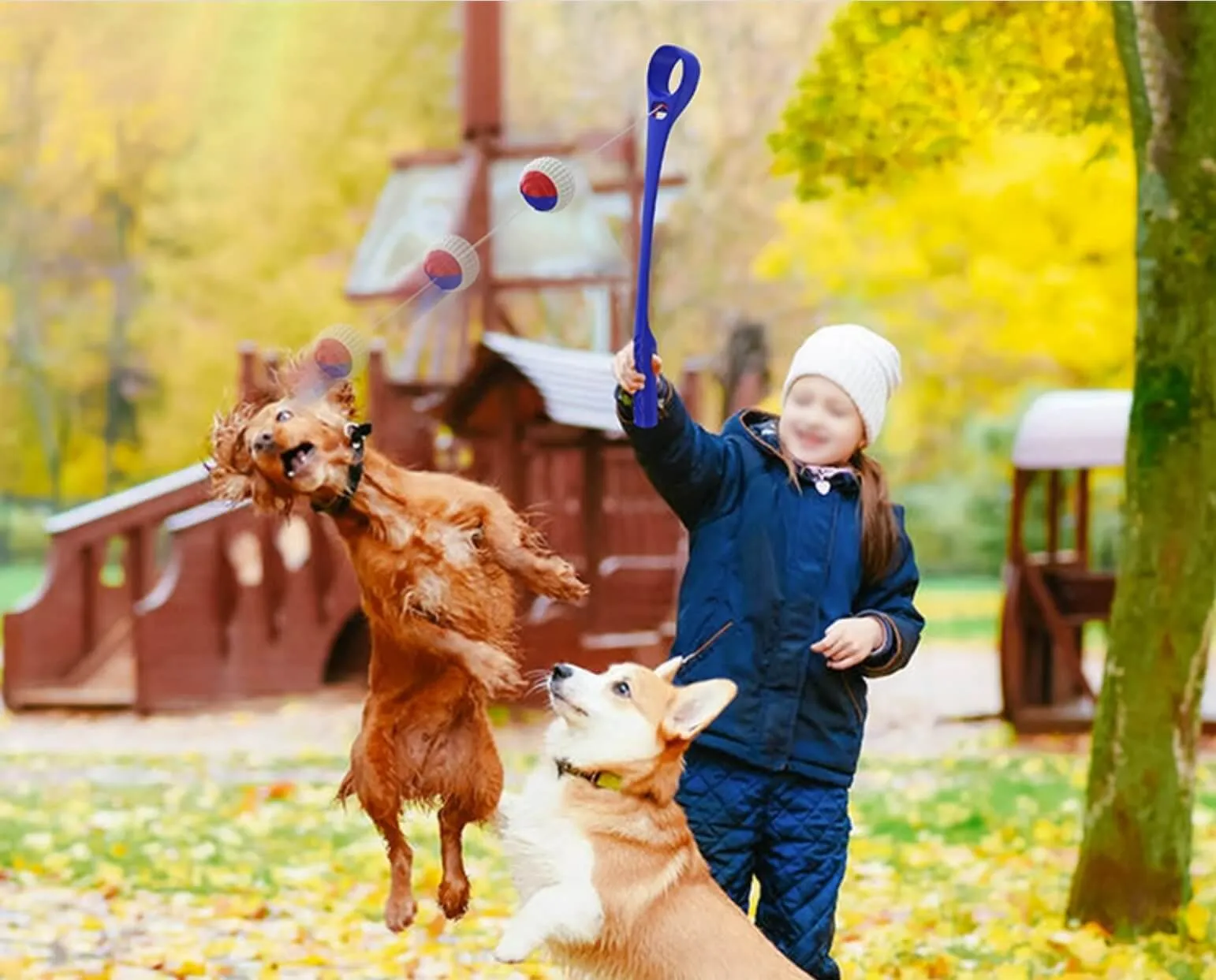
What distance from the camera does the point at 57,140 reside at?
22875mm

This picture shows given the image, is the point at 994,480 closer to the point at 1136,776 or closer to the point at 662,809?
the point at 1136,776

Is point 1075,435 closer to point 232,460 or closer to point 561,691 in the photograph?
point 561,691

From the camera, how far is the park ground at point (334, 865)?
5.26 meters

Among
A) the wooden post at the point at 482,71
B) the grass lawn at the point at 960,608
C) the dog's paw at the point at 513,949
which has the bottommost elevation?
the grass lawn at the point at 960,608

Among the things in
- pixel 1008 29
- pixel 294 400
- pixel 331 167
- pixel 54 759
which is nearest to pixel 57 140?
pixel 331 167

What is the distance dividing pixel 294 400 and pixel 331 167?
801 inches

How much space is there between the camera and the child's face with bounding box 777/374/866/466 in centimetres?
335

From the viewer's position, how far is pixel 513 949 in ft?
9.04

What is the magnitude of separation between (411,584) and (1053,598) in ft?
28.8

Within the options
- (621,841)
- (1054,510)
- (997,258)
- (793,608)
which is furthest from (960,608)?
(621,841)

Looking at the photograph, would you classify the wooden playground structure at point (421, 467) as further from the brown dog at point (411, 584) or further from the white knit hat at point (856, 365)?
the brown dog at point (411, 584)

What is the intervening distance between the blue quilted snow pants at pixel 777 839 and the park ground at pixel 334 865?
1239 mm

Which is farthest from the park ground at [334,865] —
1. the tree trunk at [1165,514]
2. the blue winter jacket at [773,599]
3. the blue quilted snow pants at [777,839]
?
the blue winter jacket at [773,599]

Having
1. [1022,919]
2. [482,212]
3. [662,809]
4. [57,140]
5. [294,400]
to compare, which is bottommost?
[1022,919]
